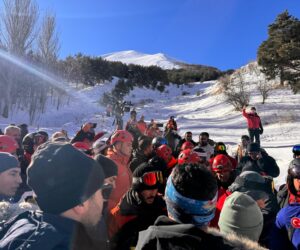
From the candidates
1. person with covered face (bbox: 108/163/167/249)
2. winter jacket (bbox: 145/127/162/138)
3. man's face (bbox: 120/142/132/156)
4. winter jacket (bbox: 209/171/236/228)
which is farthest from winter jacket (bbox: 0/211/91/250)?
winter jacket (bbox: 145/127/162/138)

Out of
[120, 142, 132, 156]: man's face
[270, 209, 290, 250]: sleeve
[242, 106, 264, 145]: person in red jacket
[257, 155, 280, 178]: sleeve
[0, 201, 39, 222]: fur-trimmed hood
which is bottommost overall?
[270, 209, 290, 250]: sleeve

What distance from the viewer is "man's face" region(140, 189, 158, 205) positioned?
273 cm

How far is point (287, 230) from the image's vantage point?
7.73 feet

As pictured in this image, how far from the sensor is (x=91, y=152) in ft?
15.9

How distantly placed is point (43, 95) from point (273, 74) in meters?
18.4

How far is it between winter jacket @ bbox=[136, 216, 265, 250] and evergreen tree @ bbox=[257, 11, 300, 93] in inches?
782

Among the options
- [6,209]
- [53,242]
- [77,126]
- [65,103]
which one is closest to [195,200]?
[53,242]

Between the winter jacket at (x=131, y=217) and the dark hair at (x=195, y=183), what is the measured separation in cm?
99

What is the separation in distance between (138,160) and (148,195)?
2526 millimetres

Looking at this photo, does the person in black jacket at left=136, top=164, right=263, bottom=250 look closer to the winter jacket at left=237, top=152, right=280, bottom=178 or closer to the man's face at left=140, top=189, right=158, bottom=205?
the man's face at left=140, top=189, right=158, bottom=205

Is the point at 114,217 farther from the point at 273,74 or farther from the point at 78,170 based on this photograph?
the point at 273,74

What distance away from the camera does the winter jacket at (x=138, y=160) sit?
5.18 m

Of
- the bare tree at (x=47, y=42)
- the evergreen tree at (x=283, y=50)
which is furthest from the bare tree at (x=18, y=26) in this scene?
the evergreen tree at (x=283, y=50)

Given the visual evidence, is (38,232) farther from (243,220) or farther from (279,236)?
(279,236)
